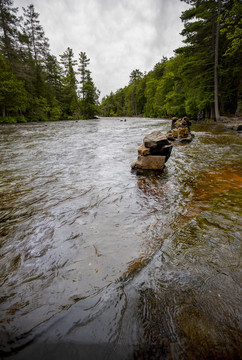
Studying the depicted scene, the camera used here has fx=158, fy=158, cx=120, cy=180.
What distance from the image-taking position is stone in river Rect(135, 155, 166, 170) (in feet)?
15.9

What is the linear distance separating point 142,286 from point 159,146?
4.31 metres

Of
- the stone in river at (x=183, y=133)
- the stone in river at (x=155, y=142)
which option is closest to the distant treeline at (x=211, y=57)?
the stone in river at (x=183, y=133)

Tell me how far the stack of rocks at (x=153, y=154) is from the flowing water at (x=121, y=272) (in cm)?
138

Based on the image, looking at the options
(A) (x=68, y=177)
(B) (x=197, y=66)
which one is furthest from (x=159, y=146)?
(B) (x=197, y=66)

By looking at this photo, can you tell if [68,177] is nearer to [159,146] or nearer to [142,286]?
[159,146]

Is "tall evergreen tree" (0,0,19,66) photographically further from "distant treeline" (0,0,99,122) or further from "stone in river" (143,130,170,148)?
"stone in river" (143,130,170,148)

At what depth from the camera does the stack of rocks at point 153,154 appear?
4879 mm

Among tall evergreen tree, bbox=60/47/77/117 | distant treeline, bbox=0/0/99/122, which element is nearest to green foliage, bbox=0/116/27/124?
distant treeline, bbox=0/0/99/122

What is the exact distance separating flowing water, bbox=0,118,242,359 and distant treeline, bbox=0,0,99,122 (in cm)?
2739

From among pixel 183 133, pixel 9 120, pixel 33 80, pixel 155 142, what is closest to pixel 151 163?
pixel 155 142

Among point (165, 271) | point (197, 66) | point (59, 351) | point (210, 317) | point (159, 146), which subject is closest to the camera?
point (59, 351)

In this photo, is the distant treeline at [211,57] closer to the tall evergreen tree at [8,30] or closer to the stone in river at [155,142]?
the stone in river at [155,142]

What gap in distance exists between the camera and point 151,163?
4.94m

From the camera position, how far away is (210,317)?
1224 mm
